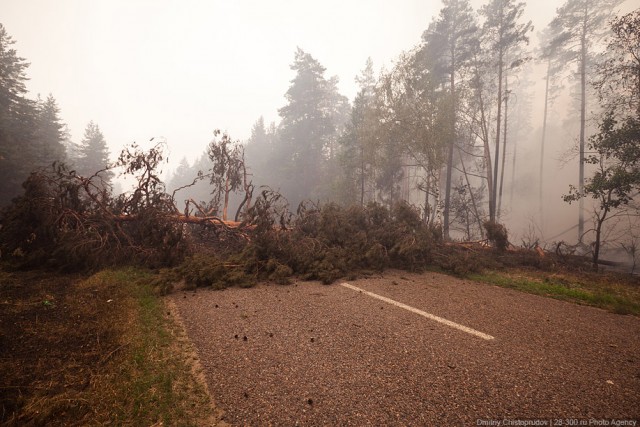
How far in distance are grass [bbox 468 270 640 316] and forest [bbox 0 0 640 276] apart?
2040mm

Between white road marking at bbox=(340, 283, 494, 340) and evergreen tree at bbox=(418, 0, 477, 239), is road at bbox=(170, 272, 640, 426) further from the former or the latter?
evergreen tree at bbox=(418, 0, 477, 239)

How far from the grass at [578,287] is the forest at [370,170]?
204 cm

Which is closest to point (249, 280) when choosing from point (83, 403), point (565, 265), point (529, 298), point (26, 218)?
point (83, 403)

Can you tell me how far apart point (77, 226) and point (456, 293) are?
951 centimetres

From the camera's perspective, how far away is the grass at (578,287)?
602cm

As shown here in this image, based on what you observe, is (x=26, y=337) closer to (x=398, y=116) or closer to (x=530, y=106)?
(x=398, y=116)

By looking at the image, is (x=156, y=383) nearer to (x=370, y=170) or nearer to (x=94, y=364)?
(x=94, y=364)

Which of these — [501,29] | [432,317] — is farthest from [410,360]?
[501,29]

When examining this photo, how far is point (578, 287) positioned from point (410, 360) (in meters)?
7.14

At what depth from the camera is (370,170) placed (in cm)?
2588

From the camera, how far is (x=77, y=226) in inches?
282

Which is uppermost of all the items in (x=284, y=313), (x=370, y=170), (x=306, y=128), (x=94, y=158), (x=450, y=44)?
(x=450, y=44)

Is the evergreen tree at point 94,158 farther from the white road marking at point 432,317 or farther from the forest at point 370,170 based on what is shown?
the white road marking at point 432,317

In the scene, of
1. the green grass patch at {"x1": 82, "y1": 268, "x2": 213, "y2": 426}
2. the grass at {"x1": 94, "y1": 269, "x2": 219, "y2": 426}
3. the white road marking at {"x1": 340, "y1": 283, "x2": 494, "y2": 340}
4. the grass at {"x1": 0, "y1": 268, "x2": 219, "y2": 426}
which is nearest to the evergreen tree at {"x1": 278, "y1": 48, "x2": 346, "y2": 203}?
the white road marking at {"x1": 340, "y1": 283, "x2": 494, "y2": 340}
